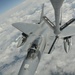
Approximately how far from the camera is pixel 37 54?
23938mm

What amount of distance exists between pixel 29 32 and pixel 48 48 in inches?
255

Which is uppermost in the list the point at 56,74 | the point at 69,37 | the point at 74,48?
the point at 69,37

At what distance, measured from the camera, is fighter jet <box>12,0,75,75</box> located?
21.4 metres

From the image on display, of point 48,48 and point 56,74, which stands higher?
point 48,48

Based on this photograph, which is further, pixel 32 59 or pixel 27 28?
pixel 27 28

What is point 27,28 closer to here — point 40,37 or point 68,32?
Result: point 68,32

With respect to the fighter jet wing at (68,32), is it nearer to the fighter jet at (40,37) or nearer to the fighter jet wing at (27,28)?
the fighter jet at (40,37)

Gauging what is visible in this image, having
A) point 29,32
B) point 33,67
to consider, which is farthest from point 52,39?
point 33,67

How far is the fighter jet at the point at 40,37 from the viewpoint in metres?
21.4

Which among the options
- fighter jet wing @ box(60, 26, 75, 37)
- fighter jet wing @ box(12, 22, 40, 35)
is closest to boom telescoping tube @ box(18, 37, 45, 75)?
fighter jet wing @ box(60, 26, 75, 37)

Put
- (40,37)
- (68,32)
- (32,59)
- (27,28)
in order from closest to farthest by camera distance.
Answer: (32,59), (40,37), (68,32), (27,28)

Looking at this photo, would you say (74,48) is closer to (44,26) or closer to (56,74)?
(56,74)

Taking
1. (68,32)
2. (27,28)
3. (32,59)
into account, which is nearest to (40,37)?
(32,59)

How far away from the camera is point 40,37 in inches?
1068
